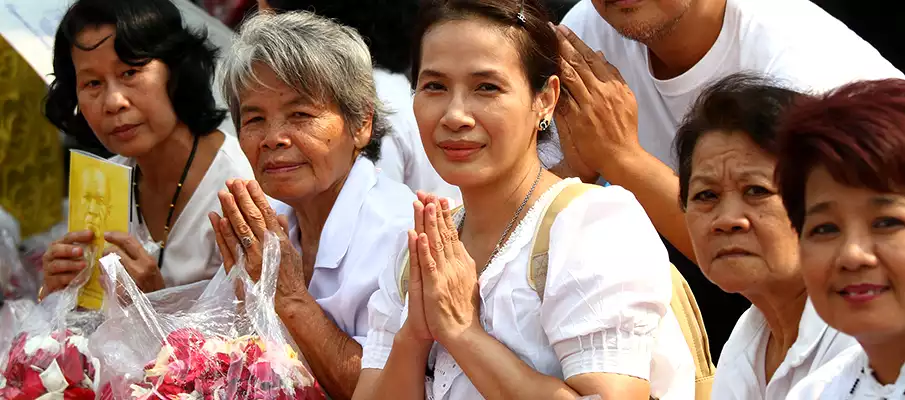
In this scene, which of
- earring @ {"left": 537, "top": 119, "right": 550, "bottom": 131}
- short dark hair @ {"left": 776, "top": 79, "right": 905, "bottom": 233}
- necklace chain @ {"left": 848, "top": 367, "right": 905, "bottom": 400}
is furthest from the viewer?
earring @ {"left": 537, "top": 119, "right": 550, "bottom": 131}

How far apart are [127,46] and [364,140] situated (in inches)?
32.8

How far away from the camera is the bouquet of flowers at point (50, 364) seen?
10.1 feet

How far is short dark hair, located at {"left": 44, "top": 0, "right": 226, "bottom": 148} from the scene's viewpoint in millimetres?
3818

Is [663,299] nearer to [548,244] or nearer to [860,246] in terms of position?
[548,244]

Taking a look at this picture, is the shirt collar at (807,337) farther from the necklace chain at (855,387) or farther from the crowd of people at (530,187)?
the necklace chain at (855,387)

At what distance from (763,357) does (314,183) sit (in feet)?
4.43

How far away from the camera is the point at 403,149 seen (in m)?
4.02

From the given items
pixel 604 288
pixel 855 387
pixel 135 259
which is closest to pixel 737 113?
pixel 604 288

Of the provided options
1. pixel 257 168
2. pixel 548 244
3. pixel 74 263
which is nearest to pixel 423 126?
pixel 548 244

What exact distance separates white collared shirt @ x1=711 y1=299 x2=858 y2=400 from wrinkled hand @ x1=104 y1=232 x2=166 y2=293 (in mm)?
1750

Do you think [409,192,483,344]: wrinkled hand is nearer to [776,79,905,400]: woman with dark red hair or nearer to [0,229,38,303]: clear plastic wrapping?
[776,79,905,400]: woman with dark red hair

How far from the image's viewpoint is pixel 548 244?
254 centimetres

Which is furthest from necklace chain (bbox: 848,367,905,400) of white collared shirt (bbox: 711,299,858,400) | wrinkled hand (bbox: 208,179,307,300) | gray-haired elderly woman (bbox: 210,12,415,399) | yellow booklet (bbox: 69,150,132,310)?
yellow booklet (bbox: 69,150,132,310)

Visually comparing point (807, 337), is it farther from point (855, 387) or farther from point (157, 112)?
point (157, 112)
